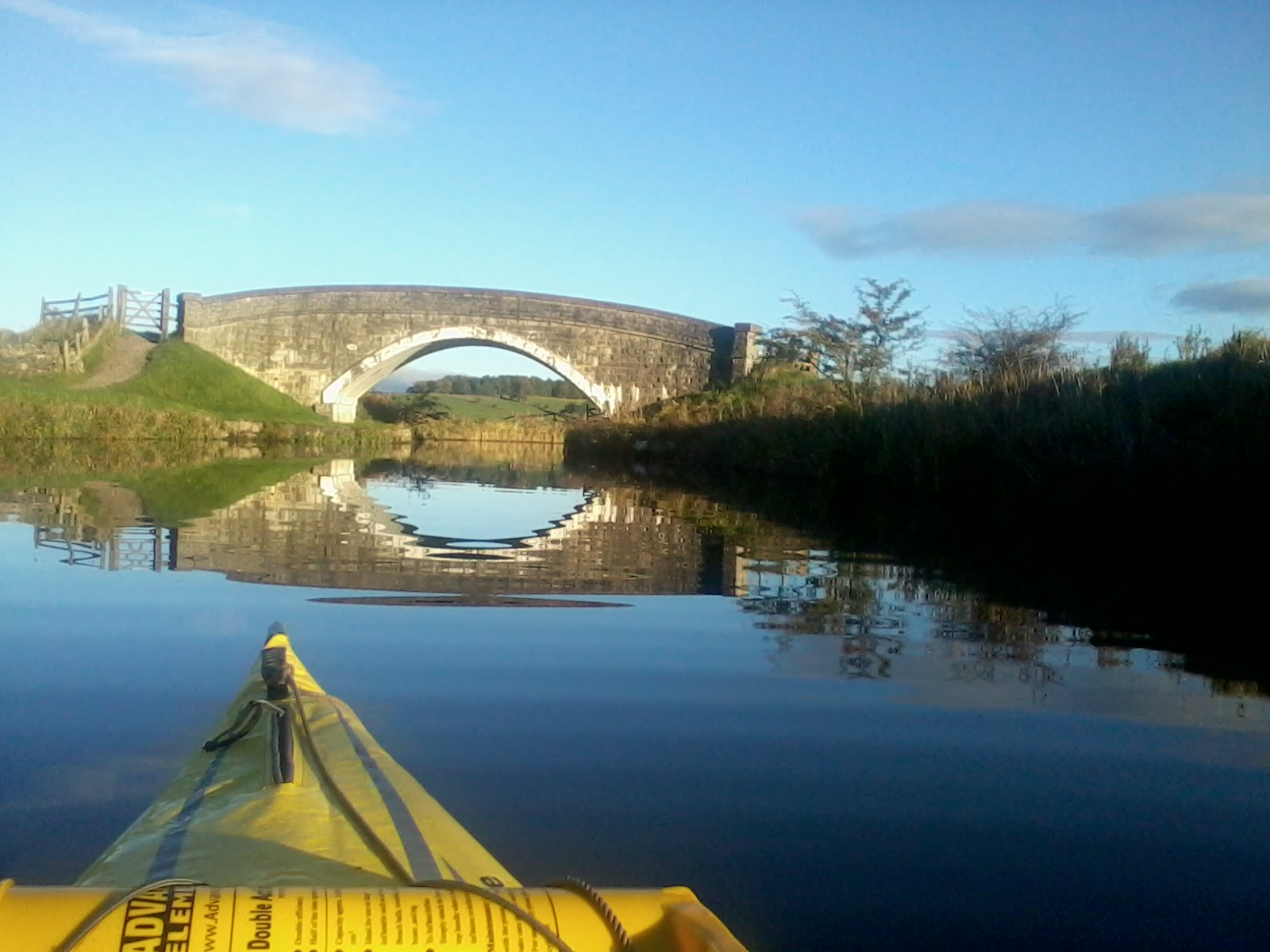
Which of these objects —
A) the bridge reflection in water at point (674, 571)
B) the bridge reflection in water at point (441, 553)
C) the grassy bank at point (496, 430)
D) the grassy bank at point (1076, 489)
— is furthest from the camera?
the grassy bank at point (496, 430)

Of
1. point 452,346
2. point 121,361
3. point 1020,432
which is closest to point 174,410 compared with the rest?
point 121,361

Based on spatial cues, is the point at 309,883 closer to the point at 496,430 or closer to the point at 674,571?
the point at 674,571

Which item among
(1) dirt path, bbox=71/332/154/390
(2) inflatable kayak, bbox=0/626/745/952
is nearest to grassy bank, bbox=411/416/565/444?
(1) dirt path, bbox=71/332/154/390

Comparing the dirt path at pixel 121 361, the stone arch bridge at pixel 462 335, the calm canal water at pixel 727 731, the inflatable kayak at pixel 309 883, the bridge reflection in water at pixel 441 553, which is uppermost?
the stone arch bridge at pixel 462 335

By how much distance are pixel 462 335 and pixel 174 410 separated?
1148cm

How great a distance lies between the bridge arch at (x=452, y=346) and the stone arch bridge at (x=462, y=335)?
4cm

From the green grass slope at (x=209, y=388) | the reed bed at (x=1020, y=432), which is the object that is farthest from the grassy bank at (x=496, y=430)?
the reed bed at (x=1020, y=432)

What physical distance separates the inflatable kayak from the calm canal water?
439 millimetres

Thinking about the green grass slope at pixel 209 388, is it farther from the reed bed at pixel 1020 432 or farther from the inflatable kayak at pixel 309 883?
the inflatable kayak at pixel 309 883

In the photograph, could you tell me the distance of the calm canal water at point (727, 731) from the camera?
2.36 m

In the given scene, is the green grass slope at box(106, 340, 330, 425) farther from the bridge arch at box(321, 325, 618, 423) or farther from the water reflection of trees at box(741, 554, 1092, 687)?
the water reflection of trees at box(741, 554, 1092, 687)

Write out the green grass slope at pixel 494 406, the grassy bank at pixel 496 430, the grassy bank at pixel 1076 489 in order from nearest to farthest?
1. the grassy bank at pixel 1076 489
2. the grassy bank at pixel 496 430
3. the green grass slope at pixel 494 406

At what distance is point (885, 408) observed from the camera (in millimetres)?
14234

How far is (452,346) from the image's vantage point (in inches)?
1367
